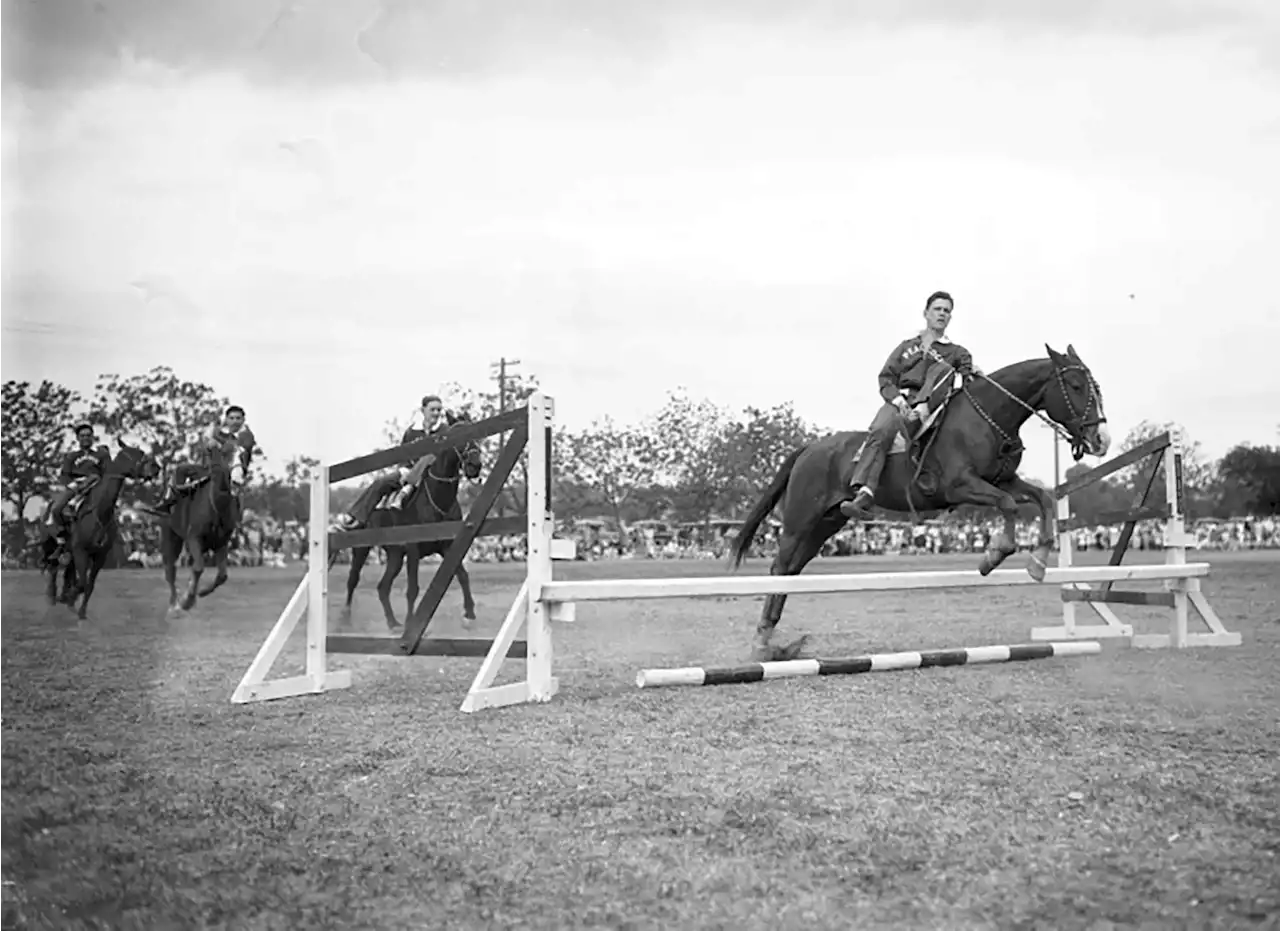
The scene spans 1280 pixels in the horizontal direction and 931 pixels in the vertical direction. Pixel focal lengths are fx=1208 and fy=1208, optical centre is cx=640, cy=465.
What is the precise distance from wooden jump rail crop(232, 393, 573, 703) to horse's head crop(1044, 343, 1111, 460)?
3723mm

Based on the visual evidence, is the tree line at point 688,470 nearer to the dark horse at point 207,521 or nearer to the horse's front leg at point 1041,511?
the dark horse at point 207,521

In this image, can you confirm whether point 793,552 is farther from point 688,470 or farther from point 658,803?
point 688,470

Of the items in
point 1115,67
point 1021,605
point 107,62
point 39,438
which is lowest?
point 1021,605

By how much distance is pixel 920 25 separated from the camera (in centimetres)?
1055

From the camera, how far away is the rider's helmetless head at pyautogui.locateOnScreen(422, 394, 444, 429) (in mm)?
9711

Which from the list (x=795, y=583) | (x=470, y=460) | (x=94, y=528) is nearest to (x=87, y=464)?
(x=94, y=528)

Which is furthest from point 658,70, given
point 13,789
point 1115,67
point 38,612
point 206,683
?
point 38,612

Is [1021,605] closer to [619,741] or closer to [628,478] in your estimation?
[619,741]

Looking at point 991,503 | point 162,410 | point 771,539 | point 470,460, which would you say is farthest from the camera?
point 771,539

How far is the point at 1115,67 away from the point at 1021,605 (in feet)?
23.0

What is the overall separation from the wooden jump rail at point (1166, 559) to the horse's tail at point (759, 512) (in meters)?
2.01

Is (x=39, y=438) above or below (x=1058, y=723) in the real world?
above

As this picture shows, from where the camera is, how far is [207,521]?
39.3 ft

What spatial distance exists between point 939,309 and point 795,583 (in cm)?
253
